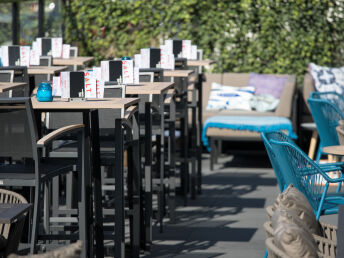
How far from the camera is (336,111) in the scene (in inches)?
245

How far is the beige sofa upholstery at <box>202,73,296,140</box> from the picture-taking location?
340 inches

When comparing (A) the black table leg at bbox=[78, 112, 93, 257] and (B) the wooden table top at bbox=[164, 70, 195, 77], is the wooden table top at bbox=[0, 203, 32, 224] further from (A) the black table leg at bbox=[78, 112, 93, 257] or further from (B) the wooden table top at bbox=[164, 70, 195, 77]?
(B) the wooden table top at bbox=[164, 70, 195, 77]

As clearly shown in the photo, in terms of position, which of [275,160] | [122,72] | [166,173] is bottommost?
[166,173]

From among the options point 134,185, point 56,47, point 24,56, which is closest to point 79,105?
point 134,185

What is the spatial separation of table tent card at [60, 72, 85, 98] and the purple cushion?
17.0 ft

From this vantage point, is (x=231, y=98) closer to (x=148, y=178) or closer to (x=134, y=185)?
(x=148, y=178)

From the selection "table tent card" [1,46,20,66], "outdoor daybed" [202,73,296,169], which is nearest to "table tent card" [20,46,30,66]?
"table tent card" [1,46,20,66]

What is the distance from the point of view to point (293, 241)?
2438mm

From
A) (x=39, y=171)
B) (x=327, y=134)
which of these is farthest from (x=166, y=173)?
(x=39, y=171)

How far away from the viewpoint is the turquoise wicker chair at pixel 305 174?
165 inches

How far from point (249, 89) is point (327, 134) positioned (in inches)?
132

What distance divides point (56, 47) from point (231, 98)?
247 cm

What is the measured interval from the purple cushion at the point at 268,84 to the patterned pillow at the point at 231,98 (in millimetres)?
105

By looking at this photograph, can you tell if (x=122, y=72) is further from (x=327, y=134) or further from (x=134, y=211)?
(x=327, y=134)
